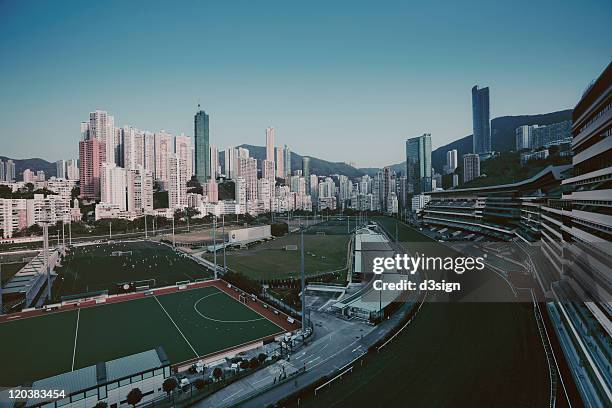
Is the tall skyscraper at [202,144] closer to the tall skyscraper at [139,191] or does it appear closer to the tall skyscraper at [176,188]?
the tall skyscraper at [176,188]

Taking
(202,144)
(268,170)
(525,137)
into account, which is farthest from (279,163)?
(525,137)

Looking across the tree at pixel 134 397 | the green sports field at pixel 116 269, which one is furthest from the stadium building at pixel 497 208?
the green sports field at pixel 116 269

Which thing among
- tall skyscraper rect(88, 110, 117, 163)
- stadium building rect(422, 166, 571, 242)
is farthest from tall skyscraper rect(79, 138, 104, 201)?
stadium building rect(422, 166, 571, 242)

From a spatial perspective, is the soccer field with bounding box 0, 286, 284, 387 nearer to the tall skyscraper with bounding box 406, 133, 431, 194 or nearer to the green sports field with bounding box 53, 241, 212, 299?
the green sports field with bounding box 53, 241, 212, 299

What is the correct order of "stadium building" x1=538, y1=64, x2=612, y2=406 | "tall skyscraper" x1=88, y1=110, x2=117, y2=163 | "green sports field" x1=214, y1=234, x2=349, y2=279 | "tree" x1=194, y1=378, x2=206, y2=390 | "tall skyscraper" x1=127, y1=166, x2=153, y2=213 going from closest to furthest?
"stadium building" x1=538, y1=64, x2=612, y2=406
"tree" x1=194, y1=378, x2=206, y2=390
"green sports field" x1=214, y1=234, x2=349, y2=279
"tall skyscraper" x1=127, y1=166, x2=153, y2=213
"tall skyscraper" x1=88, y1=110, x2=117, y2=163

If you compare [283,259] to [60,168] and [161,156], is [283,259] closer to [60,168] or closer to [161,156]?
[161,156]

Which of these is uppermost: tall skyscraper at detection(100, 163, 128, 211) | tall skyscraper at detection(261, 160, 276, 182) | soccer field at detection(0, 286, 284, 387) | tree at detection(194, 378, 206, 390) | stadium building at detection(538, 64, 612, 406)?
tall skyscraper at detection(261, 160, 276, 182)

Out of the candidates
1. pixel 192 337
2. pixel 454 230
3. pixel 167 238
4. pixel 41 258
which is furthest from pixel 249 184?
pixel 192 337
